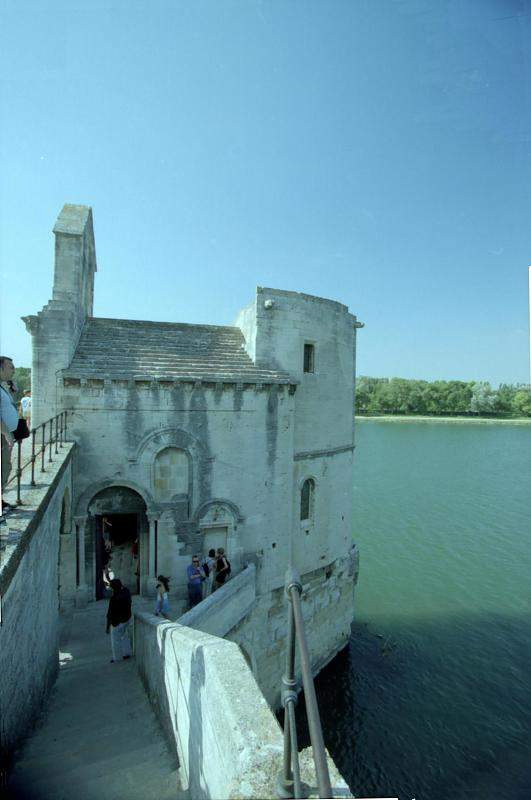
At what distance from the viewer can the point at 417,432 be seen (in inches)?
2751

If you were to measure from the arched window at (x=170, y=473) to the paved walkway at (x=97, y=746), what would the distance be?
387 centimetres

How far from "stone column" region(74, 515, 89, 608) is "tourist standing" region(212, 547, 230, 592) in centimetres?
303

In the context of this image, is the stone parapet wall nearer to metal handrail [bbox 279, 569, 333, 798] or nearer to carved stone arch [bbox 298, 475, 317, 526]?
carved stone arch [bbox 298, 475, 317, 526]

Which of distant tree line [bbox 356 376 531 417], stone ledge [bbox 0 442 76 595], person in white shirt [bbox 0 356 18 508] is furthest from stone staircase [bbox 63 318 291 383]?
distant tree line [bbox 356 376 531 417]

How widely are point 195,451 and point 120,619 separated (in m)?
4.25

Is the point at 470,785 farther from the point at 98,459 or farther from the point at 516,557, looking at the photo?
the point at 516,557

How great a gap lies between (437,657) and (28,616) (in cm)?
1525

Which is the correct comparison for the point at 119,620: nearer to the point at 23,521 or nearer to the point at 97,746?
the point at 97,746

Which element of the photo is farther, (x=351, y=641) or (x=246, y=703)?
(x=351, y=641)

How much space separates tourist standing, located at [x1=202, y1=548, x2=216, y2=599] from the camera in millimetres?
10762

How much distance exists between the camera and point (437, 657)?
15359 millimetres

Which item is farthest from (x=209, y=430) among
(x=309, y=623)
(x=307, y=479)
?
(x=309, y=623)

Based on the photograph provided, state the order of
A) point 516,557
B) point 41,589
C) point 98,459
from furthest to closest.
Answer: point 516,557
point 98,459
point 41,589

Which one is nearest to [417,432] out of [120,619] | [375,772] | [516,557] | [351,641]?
[516,557]
